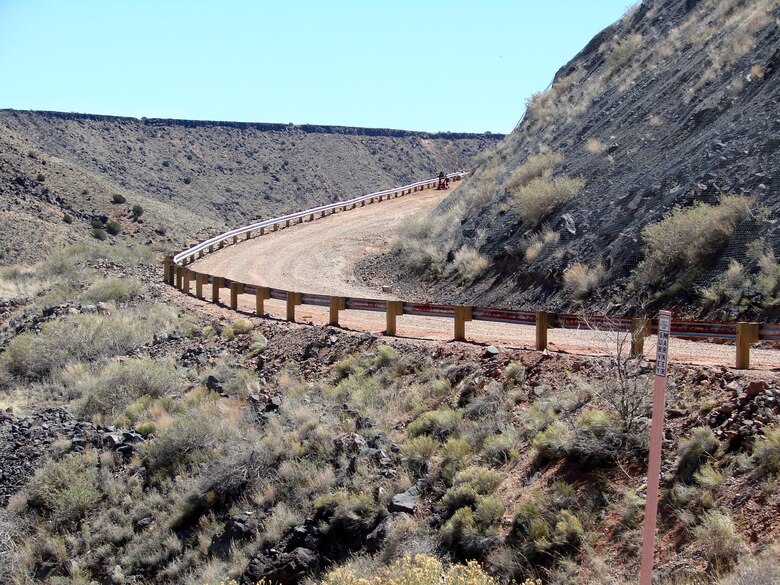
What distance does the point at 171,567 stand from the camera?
12.6 meters

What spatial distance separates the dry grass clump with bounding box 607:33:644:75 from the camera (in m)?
33.3

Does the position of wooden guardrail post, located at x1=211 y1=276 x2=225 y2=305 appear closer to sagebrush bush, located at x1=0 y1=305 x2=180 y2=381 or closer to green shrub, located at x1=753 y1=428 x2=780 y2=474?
sagebrush bush, located at x1=0 y1=305 x2=180 y2=381

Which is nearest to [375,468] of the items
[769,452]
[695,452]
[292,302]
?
[695,452]

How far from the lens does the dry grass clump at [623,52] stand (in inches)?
1310

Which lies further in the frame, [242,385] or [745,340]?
[242,385]

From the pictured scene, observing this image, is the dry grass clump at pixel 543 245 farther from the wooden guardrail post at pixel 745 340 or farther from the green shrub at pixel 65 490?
the green shrub at pixel 65 490

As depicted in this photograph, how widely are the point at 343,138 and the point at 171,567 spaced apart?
109676 millimetres

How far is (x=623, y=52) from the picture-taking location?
112 ft

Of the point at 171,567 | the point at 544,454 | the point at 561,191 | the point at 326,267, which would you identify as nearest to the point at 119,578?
the point at 171,567

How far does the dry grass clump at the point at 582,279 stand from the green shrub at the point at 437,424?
7.72m

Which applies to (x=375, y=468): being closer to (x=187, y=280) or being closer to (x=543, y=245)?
(x=543, y=245)

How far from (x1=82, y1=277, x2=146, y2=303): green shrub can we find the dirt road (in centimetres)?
380

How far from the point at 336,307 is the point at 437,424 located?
7.53 m

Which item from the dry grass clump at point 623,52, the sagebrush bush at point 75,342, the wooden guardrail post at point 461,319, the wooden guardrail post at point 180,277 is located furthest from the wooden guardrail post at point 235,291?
the dry grass clump at point 623,52
